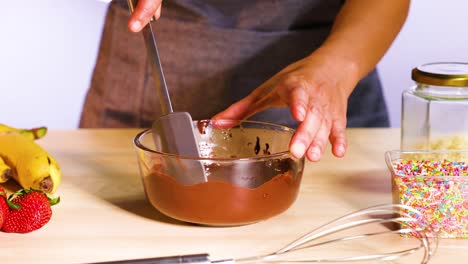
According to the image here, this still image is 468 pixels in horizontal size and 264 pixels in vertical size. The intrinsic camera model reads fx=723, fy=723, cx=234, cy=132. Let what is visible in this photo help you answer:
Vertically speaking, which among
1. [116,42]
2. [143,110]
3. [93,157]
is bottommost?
[93,157]

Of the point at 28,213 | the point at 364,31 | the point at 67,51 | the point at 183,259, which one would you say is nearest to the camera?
the point at 183,259

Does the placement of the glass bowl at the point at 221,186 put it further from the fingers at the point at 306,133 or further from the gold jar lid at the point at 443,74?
the gold jar lid at the point at 443,74

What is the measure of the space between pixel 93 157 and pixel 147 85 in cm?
29

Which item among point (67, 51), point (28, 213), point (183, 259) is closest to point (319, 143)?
point (183, 259)

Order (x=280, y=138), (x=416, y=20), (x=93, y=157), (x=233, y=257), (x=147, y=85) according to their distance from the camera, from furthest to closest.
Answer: (x=416, y=20)
(x=147, y=85)
(x=93, y=157)
(x=280, y=138)
(x=233, y=257)

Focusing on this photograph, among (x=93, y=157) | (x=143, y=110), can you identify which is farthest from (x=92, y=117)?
(x=93, y=157)

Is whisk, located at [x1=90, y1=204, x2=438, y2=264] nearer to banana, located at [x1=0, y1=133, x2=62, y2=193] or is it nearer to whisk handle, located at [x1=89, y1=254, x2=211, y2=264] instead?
whisk handle, located at [x1=89, y1=254, x2=211, y2=264]

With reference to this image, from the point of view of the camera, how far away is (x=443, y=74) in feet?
2.83

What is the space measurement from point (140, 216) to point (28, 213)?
0.13 m

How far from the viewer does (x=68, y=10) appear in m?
2.22

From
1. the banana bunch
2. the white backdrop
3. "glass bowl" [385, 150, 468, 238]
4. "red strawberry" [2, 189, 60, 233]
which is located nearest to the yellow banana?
the banana bunch

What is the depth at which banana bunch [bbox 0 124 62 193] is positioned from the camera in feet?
2.89

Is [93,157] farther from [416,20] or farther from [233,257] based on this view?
[416,20]

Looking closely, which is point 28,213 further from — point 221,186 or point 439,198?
point 439,198
